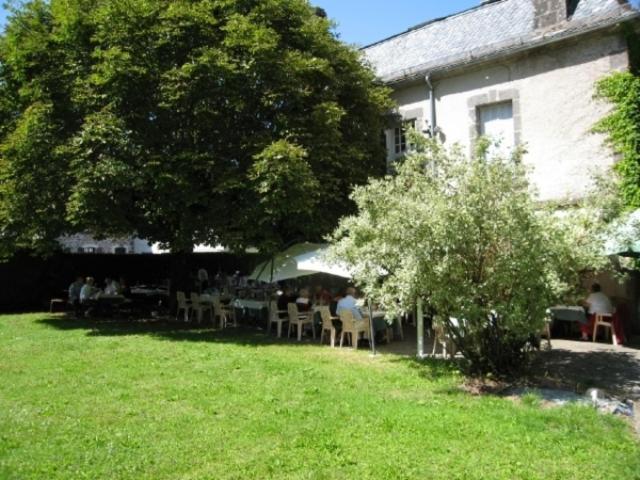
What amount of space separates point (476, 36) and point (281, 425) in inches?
507

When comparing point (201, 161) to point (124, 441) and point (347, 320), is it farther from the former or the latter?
point (124, 441)

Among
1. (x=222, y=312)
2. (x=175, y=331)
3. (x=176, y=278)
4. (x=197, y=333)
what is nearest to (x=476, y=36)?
(x=222, y=312)

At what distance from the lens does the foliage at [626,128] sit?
11680 millimetres

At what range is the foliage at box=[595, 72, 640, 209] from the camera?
1168 cm

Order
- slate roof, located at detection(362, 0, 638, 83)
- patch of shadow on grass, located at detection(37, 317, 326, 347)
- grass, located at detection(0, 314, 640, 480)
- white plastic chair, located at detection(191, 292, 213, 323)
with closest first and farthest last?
grass, located at detection(0, 314, 640, 480) → slate roof, located at detection(362, 0, 638, 83) → patch of shadow on grass, located at detection(37, 317, 326, 347) → white plastic chair, located at detection(191, 292, 213, 323)

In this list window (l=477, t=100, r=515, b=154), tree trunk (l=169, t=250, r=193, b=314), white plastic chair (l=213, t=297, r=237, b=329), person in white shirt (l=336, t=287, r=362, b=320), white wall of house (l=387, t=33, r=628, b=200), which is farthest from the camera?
tree trunk (l=169, t=250, r=193, b=314)

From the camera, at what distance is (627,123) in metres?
11.8

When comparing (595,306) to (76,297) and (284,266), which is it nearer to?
(284,266)

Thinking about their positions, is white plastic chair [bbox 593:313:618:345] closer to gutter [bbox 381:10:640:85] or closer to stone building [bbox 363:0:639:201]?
stone building [bbox 363:0:639:201]

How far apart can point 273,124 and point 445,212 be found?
7611mm

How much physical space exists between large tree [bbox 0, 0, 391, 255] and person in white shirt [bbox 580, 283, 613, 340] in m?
6.27

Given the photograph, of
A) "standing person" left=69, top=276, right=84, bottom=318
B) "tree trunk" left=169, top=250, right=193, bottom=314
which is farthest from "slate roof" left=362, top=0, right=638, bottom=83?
"standing person" left=69, top=276, right=84, bottom=318

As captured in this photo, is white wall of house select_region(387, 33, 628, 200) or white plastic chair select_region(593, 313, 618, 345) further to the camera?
white wall of house select_region(387, 33, 628, 200)

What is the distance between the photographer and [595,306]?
38.4ft
